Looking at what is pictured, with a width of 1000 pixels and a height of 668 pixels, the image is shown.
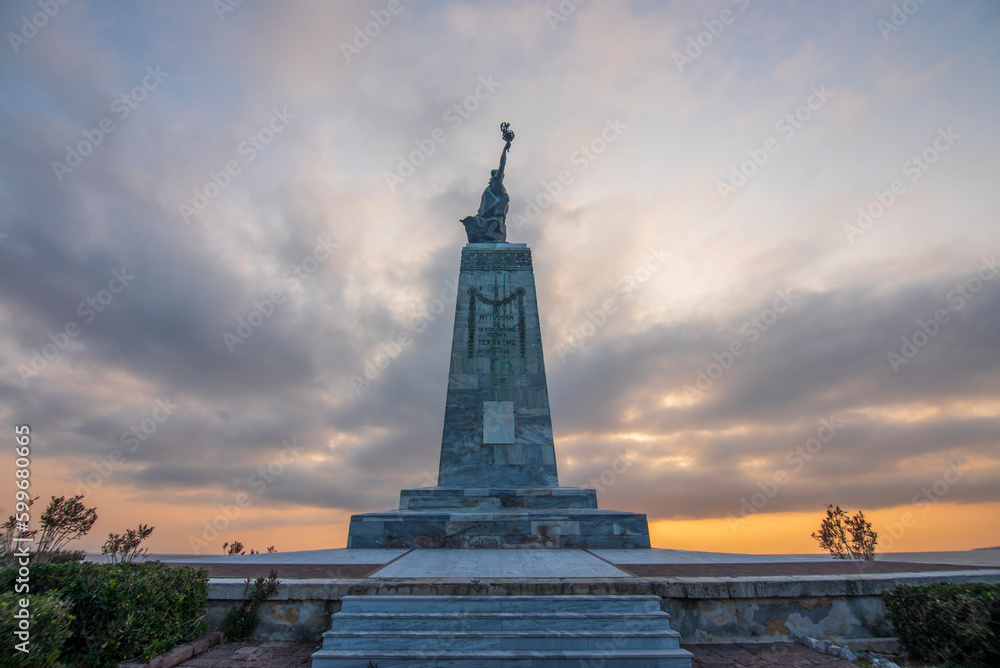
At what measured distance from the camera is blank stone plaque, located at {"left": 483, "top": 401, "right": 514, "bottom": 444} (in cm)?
1566

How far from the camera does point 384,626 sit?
6.05m

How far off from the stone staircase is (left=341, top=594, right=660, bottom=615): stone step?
11 mm

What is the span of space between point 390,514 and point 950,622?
10.7 m

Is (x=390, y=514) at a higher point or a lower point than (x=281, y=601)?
higher

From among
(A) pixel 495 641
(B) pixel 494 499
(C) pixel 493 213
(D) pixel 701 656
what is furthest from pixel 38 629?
(C) pixel 493 213

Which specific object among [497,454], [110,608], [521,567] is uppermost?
[497,454]

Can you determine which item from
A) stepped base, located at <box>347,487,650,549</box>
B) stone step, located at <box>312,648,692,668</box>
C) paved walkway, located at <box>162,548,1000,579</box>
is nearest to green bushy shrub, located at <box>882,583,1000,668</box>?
paved walkway, located at <box>162,548,1000,579</box>

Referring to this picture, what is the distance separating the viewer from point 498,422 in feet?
52.1

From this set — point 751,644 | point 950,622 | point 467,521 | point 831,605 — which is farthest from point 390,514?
point 950,622

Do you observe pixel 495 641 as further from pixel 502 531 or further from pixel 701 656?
pixel 502 531

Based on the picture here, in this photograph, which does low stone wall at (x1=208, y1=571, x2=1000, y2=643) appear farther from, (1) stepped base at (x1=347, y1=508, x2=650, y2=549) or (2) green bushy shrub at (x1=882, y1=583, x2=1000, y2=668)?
(1) stepped base at (x1=347, y1=508, x2=650, y2=549)

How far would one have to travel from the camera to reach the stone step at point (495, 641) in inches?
226

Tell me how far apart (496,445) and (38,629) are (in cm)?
1186

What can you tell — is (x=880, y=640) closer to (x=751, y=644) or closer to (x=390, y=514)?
(x=751, y=644)
